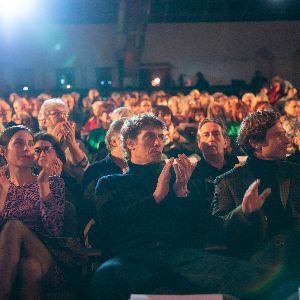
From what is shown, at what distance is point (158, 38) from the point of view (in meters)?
18.3

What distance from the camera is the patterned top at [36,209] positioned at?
12.4ft

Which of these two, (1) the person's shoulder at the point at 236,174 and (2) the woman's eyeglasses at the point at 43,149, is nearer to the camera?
(1) the person's shoulder at the point at 236,174

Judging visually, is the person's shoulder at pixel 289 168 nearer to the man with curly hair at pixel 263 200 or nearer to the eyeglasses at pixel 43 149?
the man with curly hair at pixel 263 200

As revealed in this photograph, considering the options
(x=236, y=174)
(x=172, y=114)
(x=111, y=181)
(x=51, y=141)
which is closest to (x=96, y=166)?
(x=51, y=141)

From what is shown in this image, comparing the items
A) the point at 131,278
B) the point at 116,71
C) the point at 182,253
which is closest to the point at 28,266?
the point at 131,278

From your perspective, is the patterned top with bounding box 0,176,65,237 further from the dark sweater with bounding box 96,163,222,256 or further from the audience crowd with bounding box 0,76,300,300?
the dark sweater with bounding box 96,163,222,256

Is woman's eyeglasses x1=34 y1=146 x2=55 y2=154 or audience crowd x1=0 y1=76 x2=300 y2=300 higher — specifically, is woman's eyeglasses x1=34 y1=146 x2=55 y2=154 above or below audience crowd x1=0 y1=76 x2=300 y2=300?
above

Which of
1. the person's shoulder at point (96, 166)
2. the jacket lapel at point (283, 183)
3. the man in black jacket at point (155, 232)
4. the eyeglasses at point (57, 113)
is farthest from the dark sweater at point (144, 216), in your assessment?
the eyeglasses at point (57, 113)

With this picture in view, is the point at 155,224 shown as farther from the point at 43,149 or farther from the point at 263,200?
the point at 43,149

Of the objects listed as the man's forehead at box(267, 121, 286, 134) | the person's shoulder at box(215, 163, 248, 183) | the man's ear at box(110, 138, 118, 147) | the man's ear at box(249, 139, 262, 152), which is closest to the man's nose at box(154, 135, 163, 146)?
the person's shoulder at box(215, 163, 248, 183)

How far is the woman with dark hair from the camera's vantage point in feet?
11.6

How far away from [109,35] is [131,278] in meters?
15.1

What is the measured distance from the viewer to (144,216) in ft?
12.1

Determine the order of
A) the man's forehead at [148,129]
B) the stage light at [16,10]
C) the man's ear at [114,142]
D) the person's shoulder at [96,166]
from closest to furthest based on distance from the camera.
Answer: the man's forehead at [148,129] → the person's shoulder at [96,166] → the man's ear at [114,142] → the stage light at [16,10]
